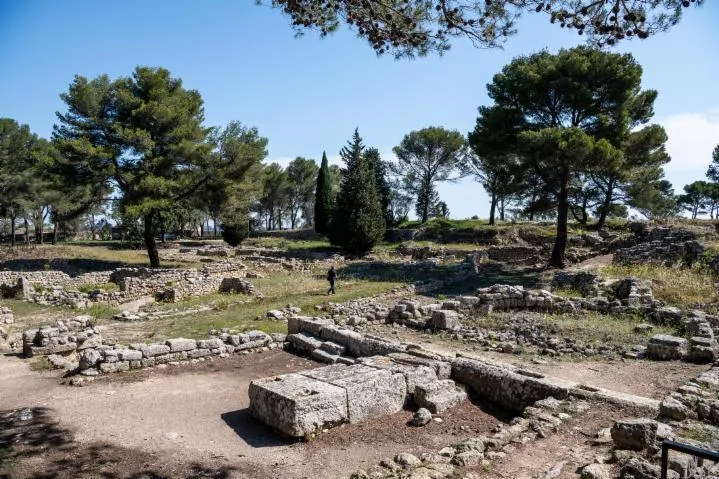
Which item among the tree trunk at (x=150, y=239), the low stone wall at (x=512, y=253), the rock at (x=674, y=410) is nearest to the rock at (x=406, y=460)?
the rock at (x=674, y=410)

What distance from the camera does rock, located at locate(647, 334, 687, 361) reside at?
10.8 meters

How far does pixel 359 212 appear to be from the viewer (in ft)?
121

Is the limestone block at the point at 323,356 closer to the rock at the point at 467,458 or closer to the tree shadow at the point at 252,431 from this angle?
the tree shadow at the point at 252,431

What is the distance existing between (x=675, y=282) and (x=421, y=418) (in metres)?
15.1

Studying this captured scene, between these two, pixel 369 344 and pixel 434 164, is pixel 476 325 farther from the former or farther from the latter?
pixel 434 164

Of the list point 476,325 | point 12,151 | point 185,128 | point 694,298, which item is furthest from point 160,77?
point 694,298

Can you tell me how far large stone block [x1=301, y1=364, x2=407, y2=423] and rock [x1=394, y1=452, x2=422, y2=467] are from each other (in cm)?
159

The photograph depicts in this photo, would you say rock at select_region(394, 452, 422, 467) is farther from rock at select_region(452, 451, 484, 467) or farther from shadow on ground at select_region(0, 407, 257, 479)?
shadow on ground at select_region(0, 407, 257, 479)

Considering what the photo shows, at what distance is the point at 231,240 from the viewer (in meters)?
47.7

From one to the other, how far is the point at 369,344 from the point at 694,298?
11870mm

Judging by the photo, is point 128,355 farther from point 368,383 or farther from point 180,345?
point 368,383

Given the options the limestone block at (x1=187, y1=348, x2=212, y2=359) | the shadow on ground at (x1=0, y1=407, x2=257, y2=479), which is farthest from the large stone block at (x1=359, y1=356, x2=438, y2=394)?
the limestone block at (x1=187, y1=348, x2=212, y2=359)

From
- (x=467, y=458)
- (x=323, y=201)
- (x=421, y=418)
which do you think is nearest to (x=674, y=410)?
(x=467, y=458)

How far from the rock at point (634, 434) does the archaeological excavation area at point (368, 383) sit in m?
0.02
